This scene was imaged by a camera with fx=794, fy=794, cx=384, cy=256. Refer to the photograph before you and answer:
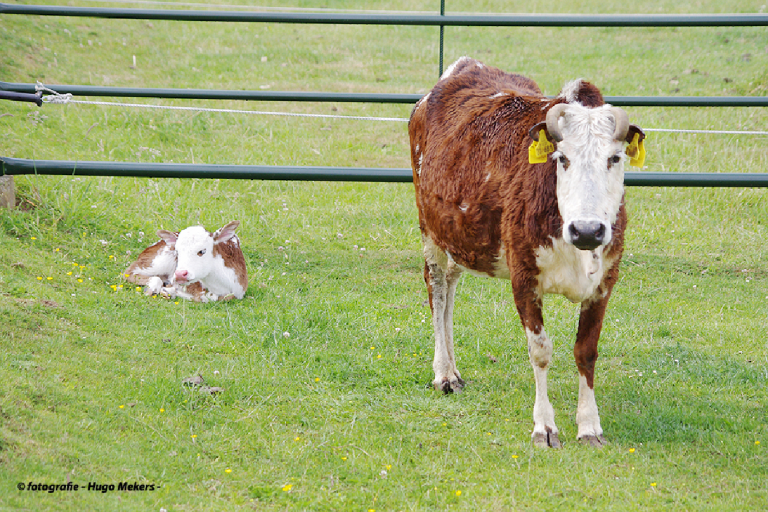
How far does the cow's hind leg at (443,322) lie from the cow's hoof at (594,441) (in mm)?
954

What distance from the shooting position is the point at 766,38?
14211mm

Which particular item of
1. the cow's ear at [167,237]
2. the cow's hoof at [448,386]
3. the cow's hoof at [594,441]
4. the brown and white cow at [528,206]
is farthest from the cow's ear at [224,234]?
the cow's hoof at [594,441]

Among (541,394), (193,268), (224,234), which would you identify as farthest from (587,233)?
(224,234)

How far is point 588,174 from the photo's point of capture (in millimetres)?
3965

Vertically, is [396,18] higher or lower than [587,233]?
higher

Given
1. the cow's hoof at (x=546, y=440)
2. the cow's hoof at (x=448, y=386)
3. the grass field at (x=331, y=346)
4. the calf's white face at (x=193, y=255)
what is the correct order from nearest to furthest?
the grass field at (x=331, y=346), the cow's hoof at (x=546, y=440), the cow's hoof at (x=448, y=386), the calf's white face at (x=193, y=255)

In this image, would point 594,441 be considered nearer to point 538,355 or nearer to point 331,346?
point 538,355

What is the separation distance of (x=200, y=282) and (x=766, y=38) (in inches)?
478

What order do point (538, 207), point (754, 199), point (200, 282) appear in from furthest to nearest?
point (754, 199), point (200, 282), point (538, 207)

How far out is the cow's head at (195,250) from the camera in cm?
621

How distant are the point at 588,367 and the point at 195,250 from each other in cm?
328

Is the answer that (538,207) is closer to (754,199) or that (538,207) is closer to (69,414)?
(69,414)

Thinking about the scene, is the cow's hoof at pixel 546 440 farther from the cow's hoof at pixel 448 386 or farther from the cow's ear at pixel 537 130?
the cow's ear at pixel 537 130

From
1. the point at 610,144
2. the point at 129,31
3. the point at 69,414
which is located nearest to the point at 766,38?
the point at 129,31
